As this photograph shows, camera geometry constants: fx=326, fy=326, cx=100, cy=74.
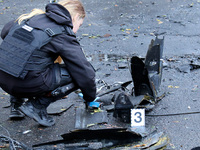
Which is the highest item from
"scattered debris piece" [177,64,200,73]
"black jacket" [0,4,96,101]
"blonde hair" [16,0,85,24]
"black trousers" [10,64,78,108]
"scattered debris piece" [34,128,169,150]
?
"blonde hair" [16,0,85,24]

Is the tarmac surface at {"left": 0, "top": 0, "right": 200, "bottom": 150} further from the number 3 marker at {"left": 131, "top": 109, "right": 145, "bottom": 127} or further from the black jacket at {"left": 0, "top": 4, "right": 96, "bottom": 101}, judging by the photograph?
the black jacket at {"left": 0, "top": 4, "right": 96, "bottom": 101}

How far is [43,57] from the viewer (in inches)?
→ 130

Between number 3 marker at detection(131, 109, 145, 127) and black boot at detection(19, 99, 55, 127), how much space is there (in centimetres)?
91

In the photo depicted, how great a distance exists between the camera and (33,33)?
324cm

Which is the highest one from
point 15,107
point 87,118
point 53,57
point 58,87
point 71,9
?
point 71,9

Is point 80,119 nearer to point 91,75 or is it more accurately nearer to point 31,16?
point 91,75

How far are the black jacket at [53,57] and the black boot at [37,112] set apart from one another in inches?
7.9

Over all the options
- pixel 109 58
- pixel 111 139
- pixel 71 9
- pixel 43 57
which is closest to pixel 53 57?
pixel 43 57

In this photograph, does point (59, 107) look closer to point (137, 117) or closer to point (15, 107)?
point (15, 107)

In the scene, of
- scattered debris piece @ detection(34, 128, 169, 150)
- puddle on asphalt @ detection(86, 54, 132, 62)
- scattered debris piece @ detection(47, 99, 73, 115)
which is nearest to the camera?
scattered debris piece @ detection(34, 128, 169, 150)

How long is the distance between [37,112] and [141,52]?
266 cm

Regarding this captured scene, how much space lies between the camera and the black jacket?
3281 mm

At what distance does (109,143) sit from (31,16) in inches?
61.2

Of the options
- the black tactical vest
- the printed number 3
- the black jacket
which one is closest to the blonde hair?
the black jacket
